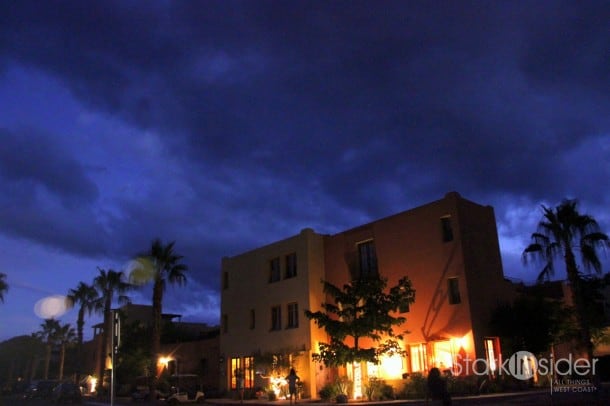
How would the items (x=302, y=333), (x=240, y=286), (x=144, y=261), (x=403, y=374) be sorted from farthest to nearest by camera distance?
(x=240, y=286)
(x=144, y=261)
(x=302, y=333)
(x=403, y=374)

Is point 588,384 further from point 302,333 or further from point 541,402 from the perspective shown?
point 302,333

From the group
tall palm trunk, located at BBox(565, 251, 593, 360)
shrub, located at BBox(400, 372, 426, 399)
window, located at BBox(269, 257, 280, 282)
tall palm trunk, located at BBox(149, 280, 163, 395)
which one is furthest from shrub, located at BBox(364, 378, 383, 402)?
tall palm trunk, located at BBox(149, 280, 163, 395)

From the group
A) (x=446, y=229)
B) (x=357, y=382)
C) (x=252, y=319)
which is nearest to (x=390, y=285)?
(x=446, y=229)

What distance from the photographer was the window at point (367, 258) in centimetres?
2822

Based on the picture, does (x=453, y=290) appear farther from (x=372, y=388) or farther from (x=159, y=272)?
(x=159, y=272)

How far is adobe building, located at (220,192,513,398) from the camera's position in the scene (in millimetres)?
23227

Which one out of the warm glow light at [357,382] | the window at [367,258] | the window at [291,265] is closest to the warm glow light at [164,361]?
the window at [291,265]

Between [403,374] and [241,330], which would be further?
[241,330]

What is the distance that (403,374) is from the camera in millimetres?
23875

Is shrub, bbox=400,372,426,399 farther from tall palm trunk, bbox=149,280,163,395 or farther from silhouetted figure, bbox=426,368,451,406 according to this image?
tall palm trunk, bbox=149,280,163,395

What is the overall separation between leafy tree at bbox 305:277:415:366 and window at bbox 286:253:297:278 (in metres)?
6.92

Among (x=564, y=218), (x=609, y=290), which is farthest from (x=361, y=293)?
(x=609, y=290)

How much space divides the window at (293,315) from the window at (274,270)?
224 cm

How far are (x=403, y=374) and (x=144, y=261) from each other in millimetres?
16734
